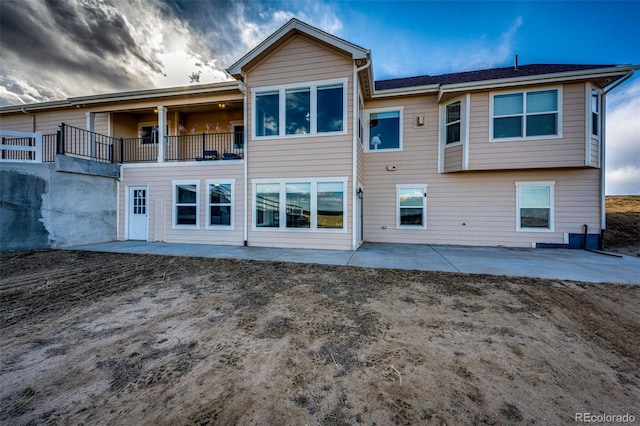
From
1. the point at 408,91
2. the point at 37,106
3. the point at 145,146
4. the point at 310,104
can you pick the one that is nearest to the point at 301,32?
the point at 310,104

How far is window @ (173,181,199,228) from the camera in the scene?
9086mm

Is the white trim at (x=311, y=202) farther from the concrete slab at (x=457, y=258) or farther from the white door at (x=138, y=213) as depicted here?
the white door at (x=138, y=213)

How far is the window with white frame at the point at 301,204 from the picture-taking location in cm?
776

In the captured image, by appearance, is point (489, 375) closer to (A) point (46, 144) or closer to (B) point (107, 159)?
(B) point (107, 159)

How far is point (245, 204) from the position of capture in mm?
8516

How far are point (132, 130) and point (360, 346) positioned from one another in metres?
13.6

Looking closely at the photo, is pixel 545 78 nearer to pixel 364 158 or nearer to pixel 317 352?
pixel 364 158

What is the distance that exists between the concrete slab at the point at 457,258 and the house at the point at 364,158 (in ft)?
2.33

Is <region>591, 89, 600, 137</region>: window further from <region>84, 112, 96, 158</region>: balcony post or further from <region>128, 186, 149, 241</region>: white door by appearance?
<region>84, 112, 96, 158</region>: balcony post

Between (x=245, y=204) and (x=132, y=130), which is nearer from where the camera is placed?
(x=245, y=204)

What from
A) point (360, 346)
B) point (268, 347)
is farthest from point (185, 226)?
point (360, 346)

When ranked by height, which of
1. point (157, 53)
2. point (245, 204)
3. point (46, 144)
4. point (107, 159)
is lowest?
point (245, 204)

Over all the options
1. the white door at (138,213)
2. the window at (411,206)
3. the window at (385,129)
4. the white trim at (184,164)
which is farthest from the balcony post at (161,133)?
the window at (411,206)

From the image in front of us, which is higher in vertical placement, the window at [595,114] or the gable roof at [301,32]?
the gable roof at [301,32]
